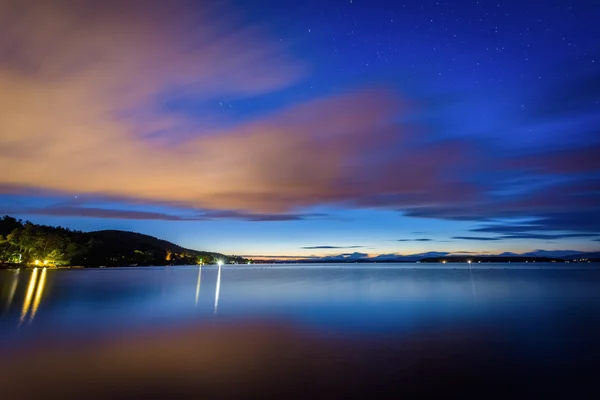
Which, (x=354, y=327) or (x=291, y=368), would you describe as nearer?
(x=291, y=368)

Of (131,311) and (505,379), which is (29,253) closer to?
(131,311)

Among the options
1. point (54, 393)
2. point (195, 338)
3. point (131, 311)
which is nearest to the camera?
point (54, 393)

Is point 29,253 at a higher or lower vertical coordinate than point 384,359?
higher

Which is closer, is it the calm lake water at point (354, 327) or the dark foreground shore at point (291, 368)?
the dark foreground shore at point (291, 368)

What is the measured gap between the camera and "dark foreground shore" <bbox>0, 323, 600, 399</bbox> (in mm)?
16250

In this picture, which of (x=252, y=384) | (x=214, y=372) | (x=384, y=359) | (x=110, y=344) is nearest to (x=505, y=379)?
(x=384, y=359)

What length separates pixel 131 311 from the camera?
42594mm

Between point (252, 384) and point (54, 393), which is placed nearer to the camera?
point (54, 393)

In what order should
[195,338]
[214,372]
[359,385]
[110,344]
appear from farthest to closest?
[195,338], [110,344], [214,372], [359,385]

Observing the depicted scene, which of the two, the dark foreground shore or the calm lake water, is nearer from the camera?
the dark foreground shore

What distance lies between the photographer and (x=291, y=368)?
64.4 ft

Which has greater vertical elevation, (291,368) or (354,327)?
(354,327)

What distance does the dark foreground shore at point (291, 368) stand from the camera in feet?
53.3

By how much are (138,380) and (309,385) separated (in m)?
7.32
